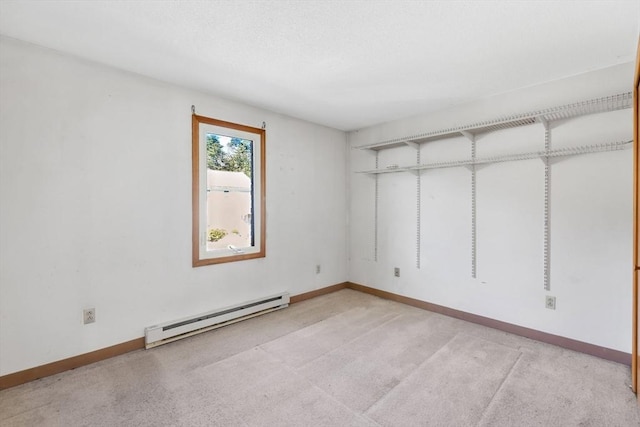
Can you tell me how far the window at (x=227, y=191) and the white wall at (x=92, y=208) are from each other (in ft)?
0.35

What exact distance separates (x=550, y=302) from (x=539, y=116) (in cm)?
170

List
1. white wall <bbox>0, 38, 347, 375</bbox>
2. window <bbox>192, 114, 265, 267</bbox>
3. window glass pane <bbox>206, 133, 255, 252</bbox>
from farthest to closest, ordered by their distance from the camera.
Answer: window glass pane <bbox>206, 133, 255, 252</bbox> → window <bbox>192, 114, 265, 267</bbox> → white wall <bbox>0, 38, 347, 375</bbox>

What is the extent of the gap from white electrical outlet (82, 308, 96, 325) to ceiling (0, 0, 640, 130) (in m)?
2.03

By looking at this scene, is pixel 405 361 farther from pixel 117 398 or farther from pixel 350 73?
pixel 350 73

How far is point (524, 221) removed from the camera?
2.90 meters

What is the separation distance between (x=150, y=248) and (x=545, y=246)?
3.67 m

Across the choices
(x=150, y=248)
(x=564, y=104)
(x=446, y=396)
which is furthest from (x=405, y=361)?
(x=564, y=104)

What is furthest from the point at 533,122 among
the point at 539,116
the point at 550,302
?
the point at 550,302

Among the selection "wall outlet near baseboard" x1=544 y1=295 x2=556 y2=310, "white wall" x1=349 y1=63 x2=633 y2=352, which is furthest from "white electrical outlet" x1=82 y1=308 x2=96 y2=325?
"wall outlet near baseboard" x1=544 y1=295 x2=556 y2=310

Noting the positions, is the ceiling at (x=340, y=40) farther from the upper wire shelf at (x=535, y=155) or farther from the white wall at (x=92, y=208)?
the upper wire shelf at (x=535, y=155)

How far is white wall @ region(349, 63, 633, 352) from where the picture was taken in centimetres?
246

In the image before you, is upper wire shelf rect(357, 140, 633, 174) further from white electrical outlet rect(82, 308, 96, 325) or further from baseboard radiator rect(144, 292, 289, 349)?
white electrical outlet rect(82, 308, 96, 325)

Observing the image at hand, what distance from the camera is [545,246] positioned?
9.09 feet

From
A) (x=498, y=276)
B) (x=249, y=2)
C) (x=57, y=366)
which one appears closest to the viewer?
(x=249, y=2)
